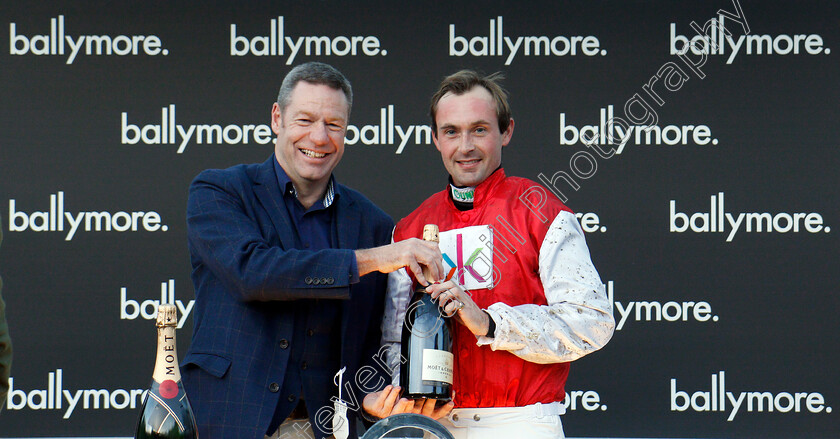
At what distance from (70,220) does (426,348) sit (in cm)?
185

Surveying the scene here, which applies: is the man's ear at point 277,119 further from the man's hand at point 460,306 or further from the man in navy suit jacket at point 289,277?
the man's hand at point 460,306

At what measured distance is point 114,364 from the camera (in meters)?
3.31

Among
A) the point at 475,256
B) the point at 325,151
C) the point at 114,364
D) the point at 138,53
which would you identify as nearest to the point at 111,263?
the point at 114,364

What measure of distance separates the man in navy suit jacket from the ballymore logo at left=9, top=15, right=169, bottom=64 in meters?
1.35

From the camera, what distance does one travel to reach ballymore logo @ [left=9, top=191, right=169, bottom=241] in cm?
332

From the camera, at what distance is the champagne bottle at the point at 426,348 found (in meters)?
1.81

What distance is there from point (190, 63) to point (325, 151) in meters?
1.45

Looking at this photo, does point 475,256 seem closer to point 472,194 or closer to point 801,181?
point 472,194

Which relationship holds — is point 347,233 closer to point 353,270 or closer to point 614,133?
point 353,270

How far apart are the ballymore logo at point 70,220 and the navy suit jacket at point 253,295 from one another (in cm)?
130

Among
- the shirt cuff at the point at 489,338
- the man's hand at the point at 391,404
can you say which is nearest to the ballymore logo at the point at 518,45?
the shirt cuff at the point at 489,338

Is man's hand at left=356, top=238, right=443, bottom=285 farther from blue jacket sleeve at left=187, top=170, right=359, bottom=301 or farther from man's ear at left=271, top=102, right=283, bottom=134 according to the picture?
man's ear at left=271, top=102, right=283, bottom=134

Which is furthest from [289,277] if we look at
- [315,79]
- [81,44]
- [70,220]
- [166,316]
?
[81,44]

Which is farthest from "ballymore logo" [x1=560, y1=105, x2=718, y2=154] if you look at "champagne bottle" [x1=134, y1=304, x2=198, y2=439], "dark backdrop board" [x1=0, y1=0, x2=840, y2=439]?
"champagne bottle" [x1=134, y1=304, x2=198, y2=439]
